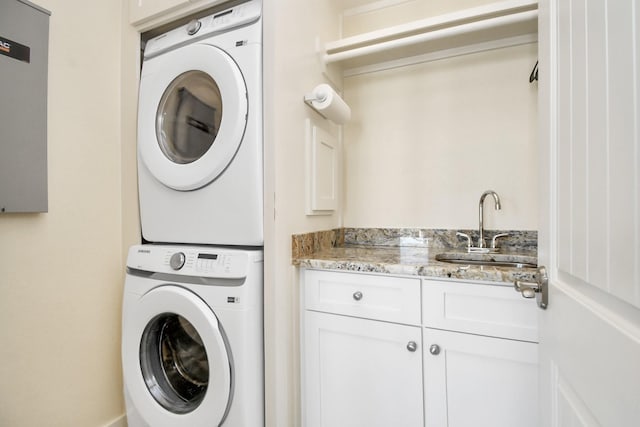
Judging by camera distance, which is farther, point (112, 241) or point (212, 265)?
point (112, 241)

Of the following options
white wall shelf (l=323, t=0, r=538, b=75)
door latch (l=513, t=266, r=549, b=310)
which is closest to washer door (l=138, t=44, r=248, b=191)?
white wall shelf (l=323, t=0, r=538, b=75)

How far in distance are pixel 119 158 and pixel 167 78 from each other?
1.62 feet

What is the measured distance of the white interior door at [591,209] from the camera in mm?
383

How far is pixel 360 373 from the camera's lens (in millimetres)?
1161

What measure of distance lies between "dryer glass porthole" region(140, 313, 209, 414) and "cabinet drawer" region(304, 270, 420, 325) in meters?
0.54

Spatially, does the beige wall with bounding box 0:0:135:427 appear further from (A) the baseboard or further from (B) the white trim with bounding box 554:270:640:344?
(B) the white trim with bounding box 554:270:640:344

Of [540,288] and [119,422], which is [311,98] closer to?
[540,288]

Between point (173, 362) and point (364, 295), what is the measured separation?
939 mm

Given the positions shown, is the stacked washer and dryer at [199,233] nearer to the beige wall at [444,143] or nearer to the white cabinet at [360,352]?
the white cabinet at [360,352]

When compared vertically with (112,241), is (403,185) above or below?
above

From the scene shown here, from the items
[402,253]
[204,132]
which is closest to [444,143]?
[402,253]

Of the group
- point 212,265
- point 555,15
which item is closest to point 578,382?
point 555,15

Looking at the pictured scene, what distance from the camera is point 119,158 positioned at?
1493mm

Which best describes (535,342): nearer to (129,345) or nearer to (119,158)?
(129,345)
